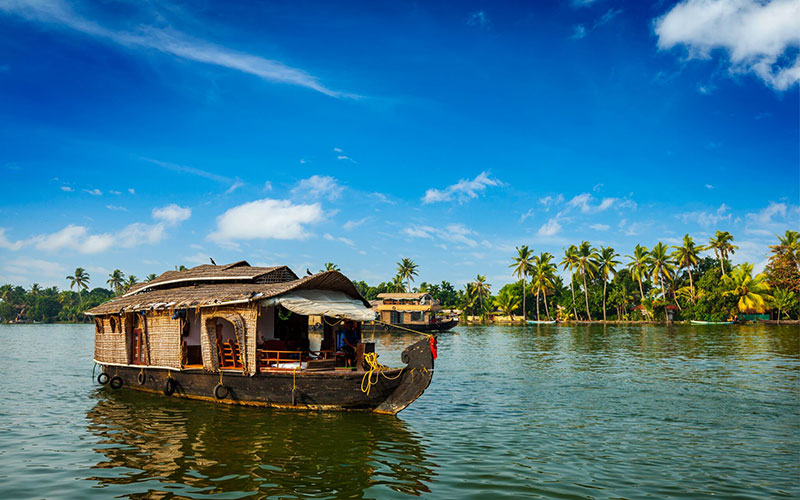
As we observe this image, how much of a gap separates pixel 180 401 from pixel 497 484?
945 centimetres

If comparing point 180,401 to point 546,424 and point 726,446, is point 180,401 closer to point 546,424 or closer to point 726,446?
point 546,424

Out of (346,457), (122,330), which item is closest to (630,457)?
(346,457)

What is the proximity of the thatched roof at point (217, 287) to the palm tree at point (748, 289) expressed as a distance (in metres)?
57.1

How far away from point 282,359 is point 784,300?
61.1 meters

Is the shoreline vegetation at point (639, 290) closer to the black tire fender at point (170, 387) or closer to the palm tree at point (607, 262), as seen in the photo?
the palm tree at point (607, 262)

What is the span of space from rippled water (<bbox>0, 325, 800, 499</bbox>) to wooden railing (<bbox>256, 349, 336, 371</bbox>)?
3.43ft

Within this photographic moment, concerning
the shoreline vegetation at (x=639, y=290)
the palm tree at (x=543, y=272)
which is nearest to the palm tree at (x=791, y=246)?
the shoreline vegetation at (x=639, y=290)

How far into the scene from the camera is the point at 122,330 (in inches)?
599

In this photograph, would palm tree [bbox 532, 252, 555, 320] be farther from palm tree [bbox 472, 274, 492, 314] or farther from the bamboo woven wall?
the bamboo woven wall

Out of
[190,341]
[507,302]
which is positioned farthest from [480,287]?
[190,341]

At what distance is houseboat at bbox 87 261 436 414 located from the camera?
443 inches

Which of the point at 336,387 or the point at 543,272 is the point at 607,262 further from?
the point at 336,387

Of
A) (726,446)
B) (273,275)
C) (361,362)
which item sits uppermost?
(273,275)

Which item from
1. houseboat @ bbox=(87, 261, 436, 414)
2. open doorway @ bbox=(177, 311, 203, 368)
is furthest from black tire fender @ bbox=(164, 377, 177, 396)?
open doorway @ bbox=(177, 311, 203, 368)
